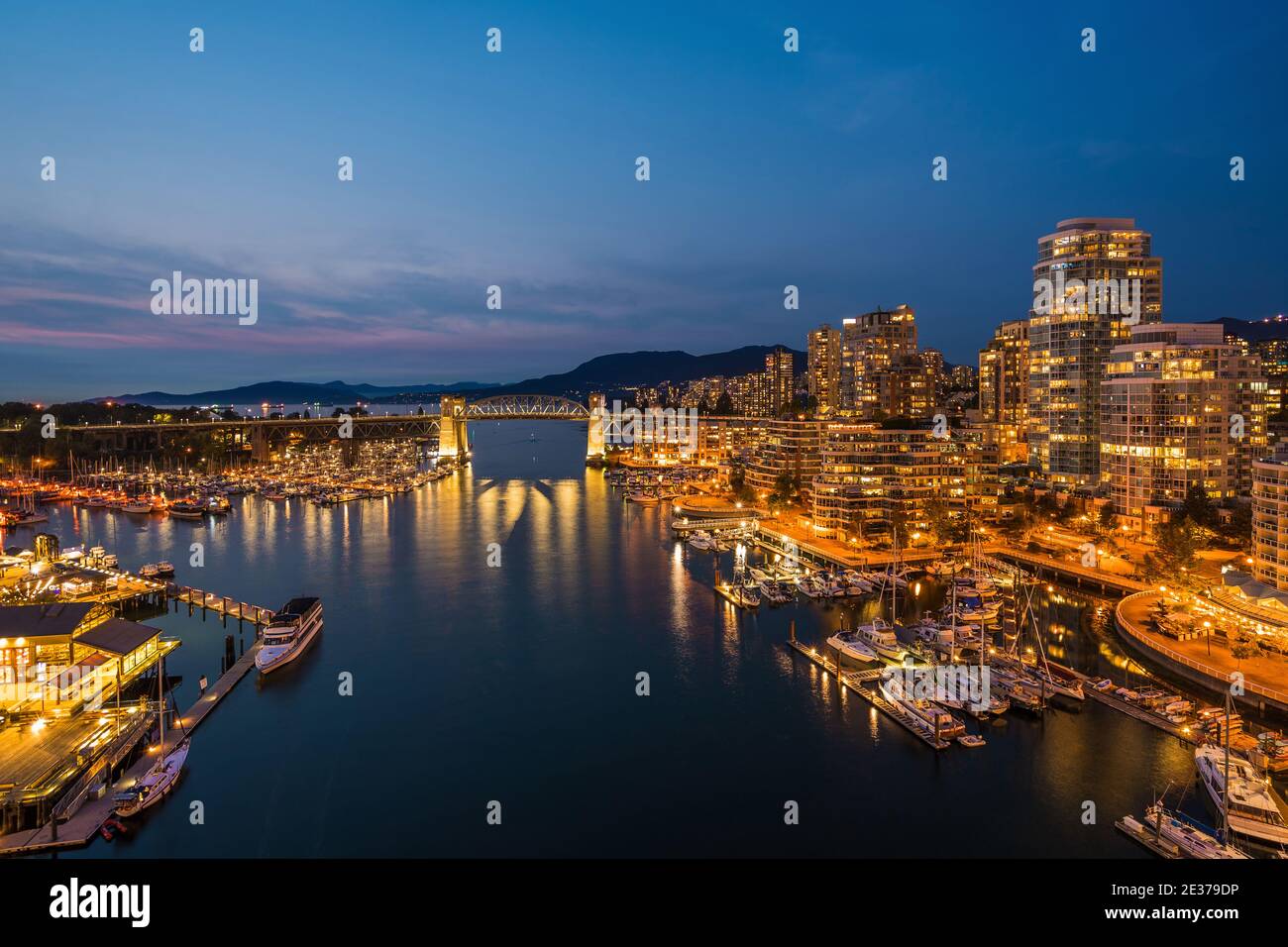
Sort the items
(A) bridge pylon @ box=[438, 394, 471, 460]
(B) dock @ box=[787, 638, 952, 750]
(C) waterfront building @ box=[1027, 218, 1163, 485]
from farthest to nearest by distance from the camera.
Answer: (A) bridge pylon @ box=[438, 394, 471, 460], (C) waterfront building @ box=[1027, 218, 1163, 485], (B) dock @ box=[787, 638, 952, 750]

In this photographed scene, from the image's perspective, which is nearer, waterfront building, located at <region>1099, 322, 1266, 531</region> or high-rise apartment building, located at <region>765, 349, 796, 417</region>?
waterfront building, located at <region>1099, 322, 1266, 531</region>

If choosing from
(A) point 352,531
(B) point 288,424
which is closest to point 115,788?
(A) point 352,531

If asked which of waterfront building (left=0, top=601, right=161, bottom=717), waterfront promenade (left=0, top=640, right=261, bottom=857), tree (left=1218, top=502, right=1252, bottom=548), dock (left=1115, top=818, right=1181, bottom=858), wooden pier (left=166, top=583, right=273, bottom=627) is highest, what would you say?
tree (left=1218, top=502, right=1252, bottom=548)

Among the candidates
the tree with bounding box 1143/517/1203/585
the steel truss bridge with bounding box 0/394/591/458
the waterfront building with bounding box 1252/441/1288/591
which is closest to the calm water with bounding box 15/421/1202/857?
the tree with bounding box 1143/517/1203/585

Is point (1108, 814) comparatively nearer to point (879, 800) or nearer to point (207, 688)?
point (879, 800)

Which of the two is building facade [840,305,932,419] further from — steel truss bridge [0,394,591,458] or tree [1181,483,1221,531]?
tree [1181,483,1221,531]

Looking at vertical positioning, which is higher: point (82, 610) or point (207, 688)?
point (82, 610)

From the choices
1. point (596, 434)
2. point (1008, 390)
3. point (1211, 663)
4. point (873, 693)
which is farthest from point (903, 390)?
point (873, 693)

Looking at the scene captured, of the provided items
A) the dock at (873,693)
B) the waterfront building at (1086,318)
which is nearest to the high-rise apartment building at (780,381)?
the waterfront building at (1086,318)
